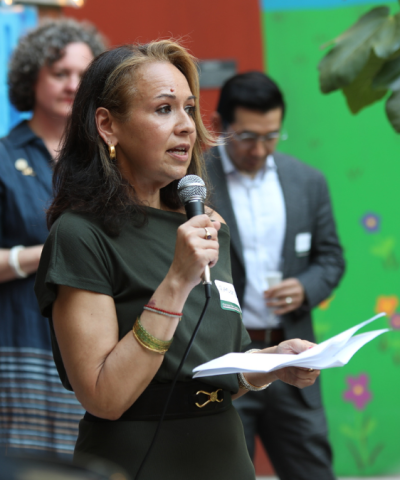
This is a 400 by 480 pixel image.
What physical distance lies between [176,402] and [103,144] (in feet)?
2.17

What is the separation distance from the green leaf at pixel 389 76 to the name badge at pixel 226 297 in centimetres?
75

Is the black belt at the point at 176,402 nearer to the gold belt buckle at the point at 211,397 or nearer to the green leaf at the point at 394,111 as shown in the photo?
the gold belt buckle at the point at 211,397

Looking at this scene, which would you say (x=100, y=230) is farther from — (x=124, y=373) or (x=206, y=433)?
(x=206, y=433)

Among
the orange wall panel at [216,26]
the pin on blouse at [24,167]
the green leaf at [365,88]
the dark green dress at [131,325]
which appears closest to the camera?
the dark green dress at [131,325]

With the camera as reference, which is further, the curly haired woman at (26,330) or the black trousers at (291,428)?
the black trousers at (291,428)

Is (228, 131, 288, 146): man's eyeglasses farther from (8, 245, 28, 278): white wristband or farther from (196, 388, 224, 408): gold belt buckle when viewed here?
(196, 388, 224, 408): gold belt buckle

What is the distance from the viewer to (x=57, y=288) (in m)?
1.54

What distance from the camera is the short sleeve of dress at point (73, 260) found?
1.51m

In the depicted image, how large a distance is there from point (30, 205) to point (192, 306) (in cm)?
113

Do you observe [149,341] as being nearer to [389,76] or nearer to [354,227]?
[389,76]

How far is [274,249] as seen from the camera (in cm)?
298

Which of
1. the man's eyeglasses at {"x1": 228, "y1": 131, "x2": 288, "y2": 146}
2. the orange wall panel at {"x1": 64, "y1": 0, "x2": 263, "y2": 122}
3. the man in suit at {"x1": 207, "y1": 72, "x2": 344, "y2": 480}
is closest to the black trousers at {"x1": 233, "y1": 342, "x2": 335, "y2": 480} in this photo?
the man in suit at {"x1": 207, "y1": 72, "x2": 344, "y2": 480}

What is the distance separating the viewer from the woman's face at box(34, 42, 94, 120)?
282cm

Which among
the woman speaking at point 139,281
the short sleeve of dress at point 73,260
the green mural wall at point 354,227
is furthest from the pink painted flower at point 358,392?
the short sleeve of dress at point 73,260
